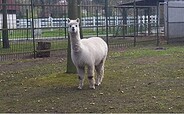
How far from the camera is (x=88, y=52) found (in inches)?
336

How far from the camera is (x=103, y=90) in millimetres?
8516

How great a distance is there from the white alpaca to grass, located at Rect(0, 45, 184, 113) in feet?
1.18

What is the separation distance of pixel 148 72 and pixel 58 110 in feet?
15.5

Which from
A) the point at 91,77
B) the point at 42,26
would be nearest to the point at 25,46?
the point at 42,26

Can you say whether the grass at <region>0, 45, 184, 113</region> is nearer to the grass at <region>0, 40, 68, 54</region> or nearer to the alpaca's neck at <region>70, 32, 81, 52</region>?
the alpaca's neck at <region>70, 32, 81, 52</region>

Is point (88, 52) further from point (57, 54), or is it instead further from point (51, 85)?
point (57, 54)

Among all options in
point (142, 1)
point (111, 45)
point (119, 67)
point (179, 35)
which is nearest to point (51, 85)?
point (119, 67)

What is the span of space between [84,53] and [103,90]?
835 mm

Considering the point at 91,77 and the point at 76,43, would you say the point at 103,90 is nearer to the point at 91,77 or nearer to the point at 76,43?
the point at 91,77

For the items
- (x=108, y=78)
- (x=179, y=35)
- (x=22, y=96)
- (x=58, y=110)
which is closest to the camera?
(x=58, y=110)

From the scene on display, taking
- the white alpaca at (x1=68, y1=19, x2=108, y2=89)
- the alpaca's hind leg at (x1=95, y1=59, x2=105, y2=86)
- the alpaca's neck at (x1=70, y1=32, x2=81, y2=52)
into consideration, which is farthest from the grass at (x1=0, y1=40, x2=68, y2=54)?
the alpaca's neck at (x1=70, y1=32, x2=81, y2=52)

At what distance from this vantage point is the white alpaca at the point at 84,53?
8.31 meters

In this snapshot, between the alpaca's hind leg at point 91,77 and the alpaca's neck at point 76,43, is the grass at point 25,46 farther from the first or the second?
the alpaca's neck at point 76,43

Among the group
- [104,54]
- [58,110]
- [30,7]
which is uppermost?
[30,7]
